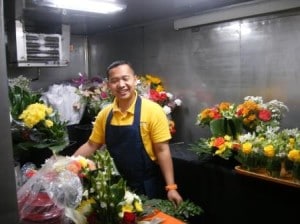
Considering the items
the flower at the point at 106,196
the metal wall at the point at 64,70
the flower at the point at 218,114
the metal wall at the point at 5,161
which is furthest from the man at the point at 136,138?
the metal wall at the point at 64,70

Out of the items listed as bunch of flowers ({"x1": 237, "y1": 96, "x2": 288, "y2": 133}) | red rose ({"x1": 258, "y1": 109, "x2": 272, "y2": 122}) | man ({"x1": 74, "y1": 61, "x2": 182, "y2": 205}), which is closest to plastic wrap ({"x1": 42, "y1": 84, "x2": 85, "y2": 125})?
man ({"x1": 74, "y1": 61, "x2": 182, "y2": 205})

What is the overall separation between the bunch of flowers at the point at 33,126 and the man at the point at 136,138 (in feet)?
0.99

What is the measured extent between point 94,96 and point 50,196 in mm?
2285

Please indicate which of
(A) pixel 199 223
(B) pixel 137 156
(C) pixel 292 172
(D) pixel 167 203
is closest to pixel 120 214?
(D) pixel 167 203

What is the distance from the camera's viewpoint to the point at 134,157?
209 centimetres

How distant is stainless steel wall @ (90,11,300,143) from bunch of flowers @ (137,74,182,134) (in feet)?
0.35

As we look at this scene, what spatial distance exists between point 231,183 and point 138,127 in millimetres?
733

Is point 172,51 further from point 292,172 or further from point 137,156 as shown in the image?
point 292,172

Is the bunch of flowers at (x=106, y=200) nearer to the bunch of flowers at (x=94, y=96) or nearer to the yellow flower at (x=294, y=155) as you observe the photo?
the yellow flower at (x=294, y=155)

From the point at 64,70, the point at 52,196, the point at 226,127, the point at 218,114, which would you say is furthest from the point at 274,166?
the point at 64,70

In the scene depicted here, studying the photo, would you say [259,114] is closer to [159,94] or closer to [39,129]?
[159,94]

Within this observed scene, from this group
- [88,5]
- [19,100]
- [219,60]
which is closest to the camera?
[19,100]

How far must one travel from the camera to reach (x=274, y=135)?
6.37ft

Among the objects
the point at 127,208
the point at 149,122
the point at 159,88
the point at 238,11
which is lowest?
the point at 127,208
